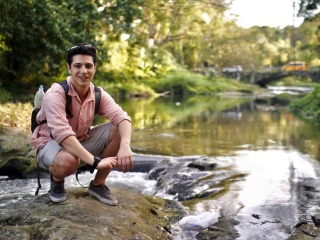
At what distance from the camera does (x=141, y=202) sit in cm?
468

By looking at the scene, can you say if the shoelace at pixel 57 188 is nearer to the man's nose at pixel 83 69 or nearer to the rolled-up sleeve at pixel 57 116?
the rolled-up sleeve at pixel 57 116

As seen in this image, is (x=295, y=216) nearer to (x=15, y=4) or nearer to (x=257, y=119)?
(x=15, y=4)

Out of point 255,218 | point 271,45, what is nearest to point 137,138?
point 255,218

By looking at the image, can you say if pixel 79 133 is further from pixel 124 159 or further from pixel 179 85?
pixel 179 85

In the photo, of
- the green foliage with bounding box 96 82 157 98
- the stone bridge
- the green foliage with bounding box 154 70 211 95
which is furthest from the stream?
the stone bridge

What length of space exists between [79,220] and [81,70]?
4.30ft

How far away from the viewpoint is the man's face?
3.84 metres

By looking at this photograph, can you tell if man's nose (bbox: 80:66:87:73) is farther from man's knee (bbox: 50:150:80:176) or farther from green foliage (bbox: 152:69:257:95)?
green foliage (bbox: 152:69:257:95)

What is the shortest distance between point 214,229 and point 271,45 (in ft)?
230

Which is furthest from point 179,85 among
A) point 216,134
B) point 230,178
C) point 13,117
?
point 230,178

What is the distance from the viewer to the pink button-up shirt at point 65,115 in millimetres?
3646

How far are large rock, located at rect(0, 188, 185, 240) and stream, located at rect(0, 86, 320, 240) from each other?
0.37 metres

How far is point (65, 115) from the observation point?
3732 millimetres

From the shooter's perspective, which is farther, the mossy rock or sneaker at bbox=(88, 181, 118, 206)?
the mossy rock
